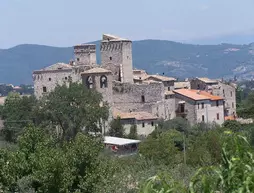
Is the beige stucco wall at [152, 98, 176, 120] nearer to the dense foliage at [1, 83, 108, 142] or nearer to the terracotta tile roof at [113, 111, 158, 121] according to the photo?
the terracotta tile roof at [113, 111, 158, 121]

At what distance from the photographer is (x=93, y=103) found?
147ft

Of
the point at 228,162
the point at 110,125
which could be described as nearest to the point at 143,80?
the point at 110,125

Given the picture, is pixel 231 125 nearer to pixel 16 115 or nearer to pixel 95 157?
pixel 16 115

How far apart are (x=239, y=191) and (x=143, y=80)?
5093 centimetres

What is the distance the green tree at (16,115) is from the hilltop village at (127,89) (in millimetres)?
2160

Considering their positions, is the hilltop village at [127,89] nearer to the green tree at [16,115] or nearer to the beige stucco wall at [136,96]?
the beige stucco wall at [136,96]

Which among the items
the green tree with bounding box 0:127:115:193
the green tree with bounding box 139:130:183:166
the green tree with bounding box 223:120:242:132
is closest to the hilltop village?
the green tree with bounding box 223:120:242:132

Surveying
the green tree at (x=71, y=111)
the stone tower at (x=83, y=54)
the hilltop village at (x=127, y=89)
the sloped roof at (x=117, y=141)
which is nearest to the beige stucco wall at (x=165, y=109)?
the hilltop village at (x=127, y=89)

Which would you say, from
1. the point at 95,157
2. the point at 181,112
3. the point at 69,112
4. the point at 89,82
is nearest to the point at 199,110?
the point at 181,112

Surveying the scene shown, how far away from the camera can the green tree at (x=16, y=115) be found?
4691 cm

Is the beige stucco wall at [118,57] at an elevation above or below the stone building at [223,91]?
above

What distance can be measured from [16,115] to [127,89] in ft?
35.5

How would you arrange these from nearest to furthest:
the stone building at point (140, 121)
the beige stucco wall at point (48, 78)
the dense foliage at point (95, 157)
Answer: the dense foliage at point (95, 157), the stone building at point (140, 121), the beige stucco wall at point (48, 78)

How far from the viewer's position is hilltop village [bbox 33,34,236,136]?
169 feet
